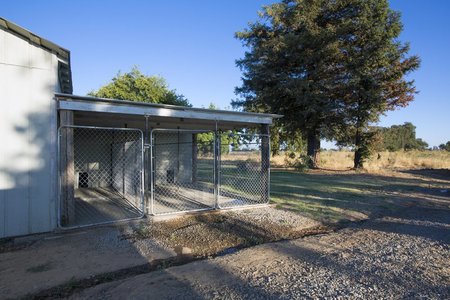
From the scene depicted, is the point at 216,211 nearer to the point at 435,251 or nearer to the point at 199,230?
the point at 199,230

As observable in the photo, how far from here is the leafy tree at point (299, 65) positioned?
66.2 ft

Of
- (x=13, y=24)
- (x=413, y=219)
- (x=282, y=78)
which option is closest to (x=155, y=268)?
(x=13, y=24)

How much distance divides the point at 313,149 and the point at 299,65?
20.6 feet

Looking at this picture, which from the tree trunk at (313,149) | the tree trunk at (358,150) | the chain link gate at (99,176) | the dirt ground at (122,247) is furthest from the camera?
the tree trunk at (313,149)

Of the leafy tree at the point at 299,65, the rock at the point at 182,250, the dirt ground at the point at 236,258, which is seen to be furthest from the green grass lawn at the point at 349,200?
the leafy tree at the point at 299,65

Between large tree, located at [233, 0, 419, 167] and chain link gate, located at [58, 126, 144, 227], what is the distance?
1176 cm

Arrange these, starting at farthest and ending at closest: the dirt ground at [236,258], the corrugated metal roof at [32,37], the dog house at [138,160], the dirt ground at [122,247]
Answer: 1. the dog house at [138,160]
2. the corrugated metal roof at [32,37]
3. the dirt ground at [122,247]
4. the dirt ground at [236,258]

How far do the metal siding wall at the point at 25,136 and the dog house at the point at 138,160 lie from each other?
0.86ft

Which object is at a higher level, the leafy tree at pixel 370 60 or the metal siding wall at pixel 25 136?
the leafy tree at pixel 370 60

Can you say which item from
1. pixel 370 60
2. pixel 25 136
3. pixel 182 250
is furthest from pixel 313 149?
pixel 25 136

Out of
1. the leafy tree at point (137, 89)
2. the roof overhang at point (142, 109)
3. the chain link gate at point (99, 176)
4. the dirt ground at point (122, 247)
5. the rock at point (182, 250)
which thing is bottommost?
the rock at point (182, 250)

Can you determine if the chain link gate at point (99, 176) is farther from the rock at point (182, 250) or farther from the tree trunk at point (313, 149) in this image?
the tree trunk at point (313, 149)

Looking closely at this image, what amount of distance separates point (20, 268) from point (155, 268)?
184 centimetres

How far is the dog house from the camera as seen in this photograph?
6145mm
